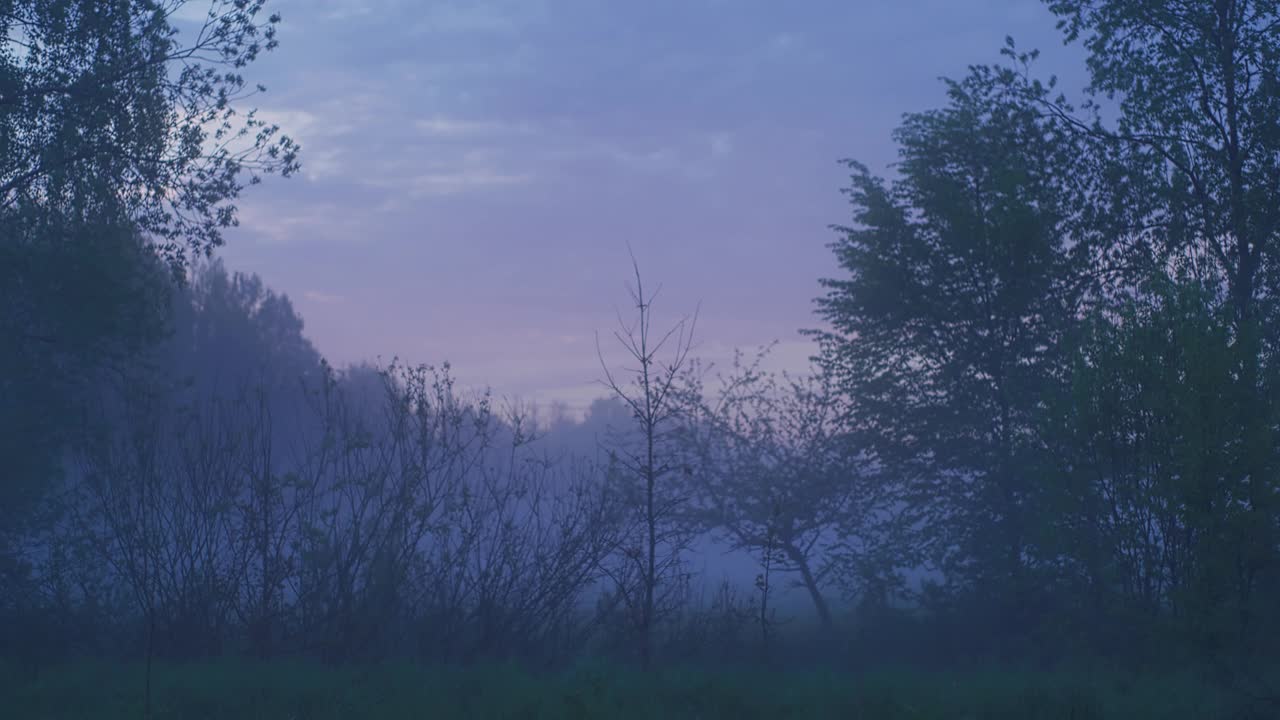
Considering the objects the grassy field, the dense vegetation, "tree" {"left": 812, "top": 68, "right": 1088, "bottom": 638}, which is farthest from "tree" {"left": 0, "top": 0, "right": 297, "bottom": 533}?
"tree" {"left": 812, "top": 68, "right": 1088, "bottom": 638}

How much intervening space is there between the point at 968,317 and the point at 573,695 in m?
15.4

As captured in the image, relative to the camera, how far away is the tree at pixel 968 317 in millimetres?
18859

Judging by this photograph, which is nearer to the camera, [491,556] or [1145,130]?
[491,556]

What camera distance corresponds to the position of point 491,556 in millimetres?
12617

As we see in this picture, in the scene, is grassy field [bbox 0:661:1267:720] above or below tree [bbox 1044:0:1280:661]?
below

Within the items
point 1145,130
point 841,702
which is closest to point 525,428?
point 841,702

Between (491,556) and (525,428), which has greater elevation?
(525,428)

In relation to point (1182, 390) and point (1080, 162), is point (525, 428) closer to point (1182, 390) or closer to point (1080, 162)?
point (1182, 390)

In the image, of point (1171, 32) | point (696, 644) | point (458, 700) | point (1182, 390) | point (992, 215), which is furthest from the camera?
point (992, 215)

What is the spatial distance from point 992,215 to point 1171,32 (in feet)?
15.2

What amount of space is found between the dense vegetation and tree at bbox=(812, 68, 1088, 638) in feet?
0.30

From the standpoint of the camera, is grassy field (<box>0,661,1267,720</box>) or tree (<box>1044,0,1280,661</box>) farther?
tree (<box>1044,0,1280,661</box>)

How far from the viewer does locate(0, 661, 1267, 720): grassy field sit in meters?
8.24

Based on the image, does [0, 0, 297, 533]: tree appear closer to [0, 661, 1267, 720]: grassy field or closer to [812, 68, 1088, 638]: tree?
[0, 661, 1267, 720]: grassy field
